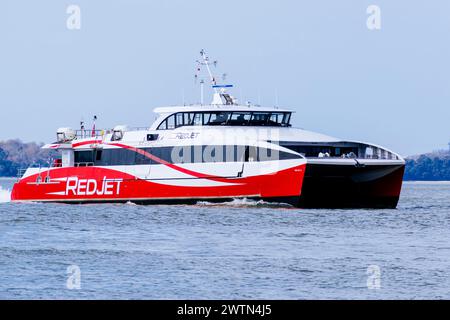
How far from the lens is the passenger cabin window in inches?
2003

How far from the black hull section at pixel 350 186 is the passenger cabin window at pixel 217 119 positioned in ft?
19.7

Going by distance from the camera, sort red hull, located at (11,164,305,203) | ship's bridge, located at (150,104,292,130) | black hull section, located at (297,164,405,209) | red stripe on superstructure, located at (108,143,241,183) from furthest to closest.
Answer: ship's bridge, located at (150,104,292,130) < red stripe on superstructure, located at (108,143,241,183) < red hull, located at (11,164,305,203) < black hull section, located at (297,164,405,209)

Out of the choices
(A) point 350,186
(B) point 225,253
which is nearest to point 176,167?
(A) point 350,186

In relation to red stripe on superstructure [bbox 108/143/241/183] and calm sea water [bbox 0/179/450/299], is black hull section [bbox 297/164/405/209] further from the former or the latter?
red stripe on superstructure [bbox 108/143/241/183]

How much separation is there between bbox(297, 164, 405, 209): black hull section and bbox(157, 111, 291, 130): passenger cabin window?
19.7 ft

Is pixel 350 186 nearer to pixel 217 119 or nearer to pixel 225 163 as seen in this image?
pixel 225 163

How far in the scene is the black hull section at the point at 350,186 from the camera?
45781 mm

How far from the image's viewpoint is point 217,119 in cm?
5091

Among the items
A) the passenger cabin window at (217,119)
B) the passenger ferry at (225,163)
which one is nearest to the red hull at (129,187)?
the passenger ferry at (225,163)

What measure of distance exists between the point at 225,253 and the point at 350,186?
52.2ft

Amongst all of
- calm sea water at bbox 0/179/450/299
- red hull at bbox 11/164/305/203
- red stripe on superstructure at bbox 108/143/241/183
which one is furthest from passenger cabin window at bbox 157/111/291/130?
calm sea water at bbox 0/179/450/299

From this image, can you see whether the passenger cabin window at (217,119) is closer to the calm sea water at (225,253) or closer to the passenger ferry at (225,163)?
the passenger ferry at (225,163)
